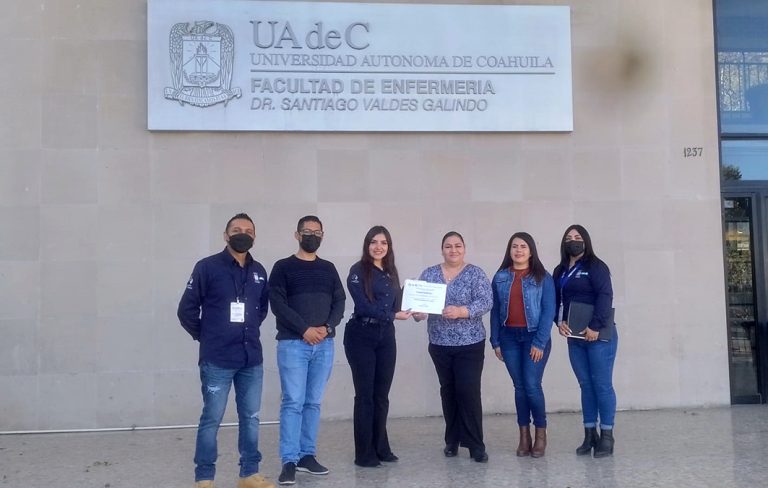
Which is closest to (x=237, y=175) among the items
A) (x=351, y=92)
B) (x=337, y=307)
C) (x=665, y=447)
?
(x=351, y=92)

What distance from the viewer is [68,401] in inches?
267

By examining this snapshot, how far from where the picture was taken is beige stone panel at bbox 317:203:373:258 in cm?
709

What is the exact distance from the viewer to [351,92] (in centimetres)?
711

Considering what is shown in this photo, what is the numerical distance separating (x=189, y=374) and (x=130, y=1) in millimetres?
3618

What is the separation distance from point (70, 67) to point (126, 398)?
318 centimetres

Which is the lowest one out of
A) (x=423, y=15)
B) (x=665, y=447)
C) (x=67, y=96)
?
(x=665, y=447)

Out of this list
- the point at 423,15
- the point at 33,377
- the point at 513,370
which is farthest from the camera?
the point at 423,15

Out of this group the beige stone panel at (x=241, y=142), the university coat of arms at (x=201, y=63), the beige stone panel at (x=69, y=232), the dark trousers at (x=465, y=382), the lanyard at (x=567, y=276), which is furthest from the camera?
the beige stone panel at (x=241, y=142)

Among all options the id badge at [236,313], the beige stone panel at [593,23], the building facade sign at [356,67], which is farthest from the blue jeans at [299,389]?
the beige stone panel at [593,23]

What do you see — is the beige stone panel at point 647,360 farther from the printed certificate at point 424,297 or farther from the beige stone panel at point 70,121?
the beige stone panel at point 70,121

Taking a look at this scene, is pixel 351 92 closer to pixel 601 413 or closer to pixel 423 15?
pixel 423 15

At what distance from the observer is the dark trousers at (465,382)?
546cm

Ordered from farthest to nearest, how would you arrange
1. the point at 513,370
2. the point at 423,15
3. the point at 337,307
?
the point at 423,15, the point at 513,370, the point at 337,307

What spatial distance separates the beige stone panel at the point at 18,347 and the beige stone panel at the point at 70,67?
2182mm
